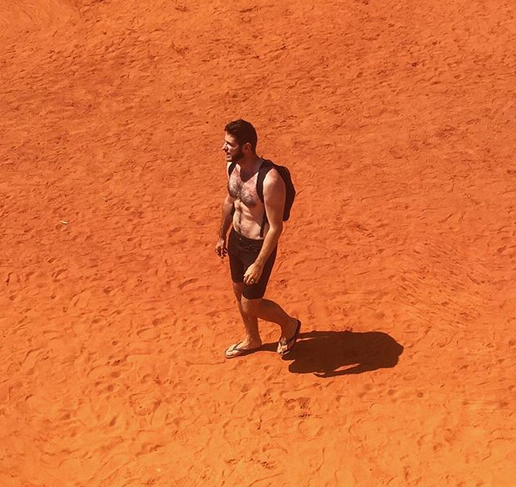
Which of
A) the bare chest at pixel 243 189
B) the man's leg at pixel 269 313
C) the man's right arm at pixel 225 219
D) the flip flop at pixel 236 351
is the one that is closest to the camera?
the bare chest at pixel 243 189

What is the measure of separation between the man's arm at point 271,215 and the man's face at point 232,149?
0.91 ft

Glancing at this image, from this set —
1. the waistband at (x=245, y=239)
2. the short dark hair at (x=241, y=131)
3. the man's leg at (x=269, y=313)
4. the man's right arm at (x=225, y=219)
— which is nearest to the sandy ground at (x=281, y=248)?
the man's leg at (x=269, y=313)

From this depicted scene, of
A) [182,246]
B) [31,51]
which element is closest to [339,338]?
[182,246]

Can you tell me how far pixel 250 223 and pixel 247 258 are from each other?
0.32 m

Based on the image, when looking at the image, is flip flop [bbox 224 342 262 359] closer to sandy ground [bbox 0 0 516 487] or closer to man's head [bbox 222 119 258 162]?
sandy ground [bbox 0 0 516 487]

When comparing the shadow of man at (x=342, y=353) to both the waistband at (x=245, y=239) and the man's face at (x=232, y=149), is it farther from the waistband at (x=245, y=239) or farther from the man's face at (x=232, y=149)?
the man's face at (x=232, y=149)

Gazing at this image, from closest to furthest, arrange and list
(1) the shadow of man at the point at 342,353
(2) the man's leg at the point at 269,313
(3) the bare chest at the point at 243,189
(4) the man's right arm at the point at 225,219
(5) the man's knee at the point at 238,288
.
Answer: (3) the bare chest at the point at 243,189 < (4) the man's right arm at the point at 225,219 < (2) the man's leg at the point at 269,313 < (5) the man's knee at the point at 238,288 < (1) the shadow of man at the point at 342,353

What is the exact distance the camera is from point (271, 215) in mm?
6141

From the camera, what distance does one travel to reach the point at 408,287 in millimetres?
8094

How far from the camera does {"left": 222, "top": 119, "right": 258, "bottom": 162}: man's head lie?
19.6 feet

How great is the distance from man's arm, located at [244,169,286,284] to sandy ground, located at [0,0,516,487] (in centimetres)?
126

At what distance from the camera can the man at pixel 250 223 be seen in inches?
238

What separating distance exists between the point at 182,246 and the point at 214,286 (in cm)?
82

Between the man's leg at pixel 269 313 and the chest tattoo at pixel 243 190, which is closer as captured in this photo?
the chest tattoo at pixel 243 190
